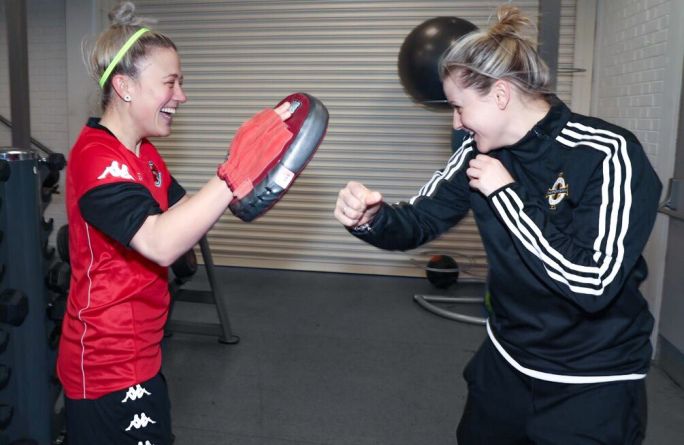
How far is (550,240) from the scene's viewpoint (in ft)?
4.38

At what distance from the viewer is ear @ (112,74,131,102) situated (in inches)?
63.2

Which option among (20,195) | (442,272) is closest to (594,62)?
(442,272)

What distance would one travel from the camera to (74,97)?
5.72m

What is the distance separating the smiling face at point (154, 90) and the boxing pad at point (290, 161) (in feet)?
1.19

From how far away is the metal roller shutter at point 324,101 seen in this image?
210 inches

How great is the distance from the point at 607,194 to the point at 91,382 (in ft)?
4.26

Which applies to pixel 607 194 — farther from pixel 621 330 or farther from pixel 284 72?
pixel 284 72

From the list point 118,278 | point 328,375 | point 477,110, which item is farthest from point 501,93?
point 328,375

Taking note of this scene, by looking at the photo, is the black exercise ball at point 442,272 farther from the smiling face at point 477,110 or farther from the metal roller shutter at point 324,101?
the smiling face at point 477,110

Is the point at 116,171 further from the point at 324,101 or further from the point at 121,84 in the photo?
the point at 324,101

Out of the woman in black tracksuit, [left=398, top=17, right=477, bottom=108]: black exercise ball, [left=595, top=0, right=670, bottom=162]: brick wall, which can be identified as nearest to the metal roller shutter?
[left=595, top=0, right=670, bottom=162]: brick wall

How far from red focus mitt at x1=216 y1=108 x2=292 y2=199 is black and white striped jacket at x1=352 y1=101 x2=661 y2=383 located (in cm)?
43

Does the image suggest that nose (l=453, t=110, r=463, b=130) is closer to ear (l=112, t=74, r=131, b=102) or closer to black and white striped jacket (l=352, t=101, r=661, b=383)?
black and white striped jacket (l=352, t=101, r=661, b=383)

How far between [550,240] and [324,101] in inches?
170
